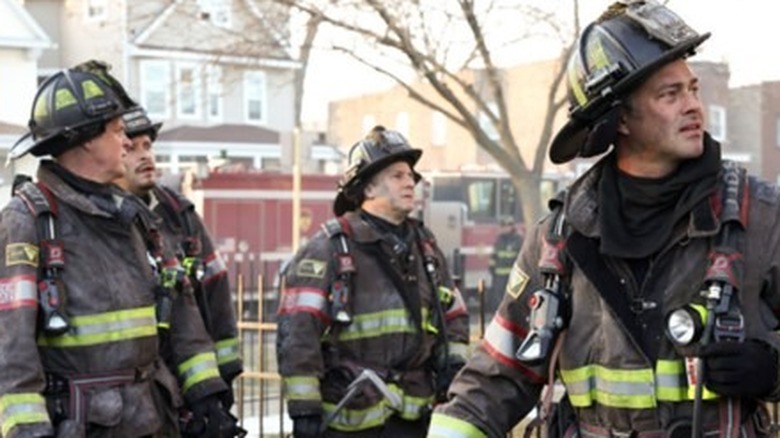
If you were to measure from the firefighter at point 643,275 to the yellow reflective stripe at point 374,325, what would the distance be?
2.38 meters

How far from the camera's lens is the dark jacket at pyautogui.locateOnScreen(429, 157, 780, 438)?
2822 mm

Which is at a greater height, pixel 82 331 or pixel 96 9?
pixel 96 9

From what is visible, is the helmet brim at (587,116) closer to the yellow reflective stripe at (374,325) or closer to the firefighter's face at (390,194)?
the yellow reflective stripe at (374,325)

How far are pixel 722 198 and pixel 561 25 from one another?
9.98 meters

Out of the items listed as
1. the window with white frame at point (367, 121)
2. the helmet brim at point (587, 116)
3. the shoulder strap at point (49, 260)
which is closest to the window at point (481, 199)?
the shoulder strap at point (49, 260)

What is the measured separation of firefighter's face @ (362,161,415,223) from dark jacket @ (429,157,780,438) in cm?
271

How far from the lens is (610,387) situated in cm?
298

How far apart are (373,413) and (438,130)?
4551 centimetres

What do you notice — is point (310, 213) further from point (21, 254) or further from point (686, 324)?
point (686, 324)

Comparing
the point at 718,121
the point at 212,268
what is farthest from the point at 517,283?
the point at 718,121

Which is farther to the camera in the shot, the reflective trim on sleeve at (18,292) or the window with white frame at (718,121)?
the window with white frame at (718,121)

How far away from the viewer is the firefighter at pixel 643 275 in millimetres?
2775

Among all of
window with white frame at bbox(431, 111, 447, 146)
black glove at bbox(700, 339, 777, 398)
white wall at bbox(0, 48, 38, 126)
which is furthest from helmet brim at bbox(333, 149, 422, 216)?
window with white frame at bbox(431, 111, 447, 146)

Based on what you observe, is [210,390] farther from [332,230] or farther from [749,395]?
[749,395]
